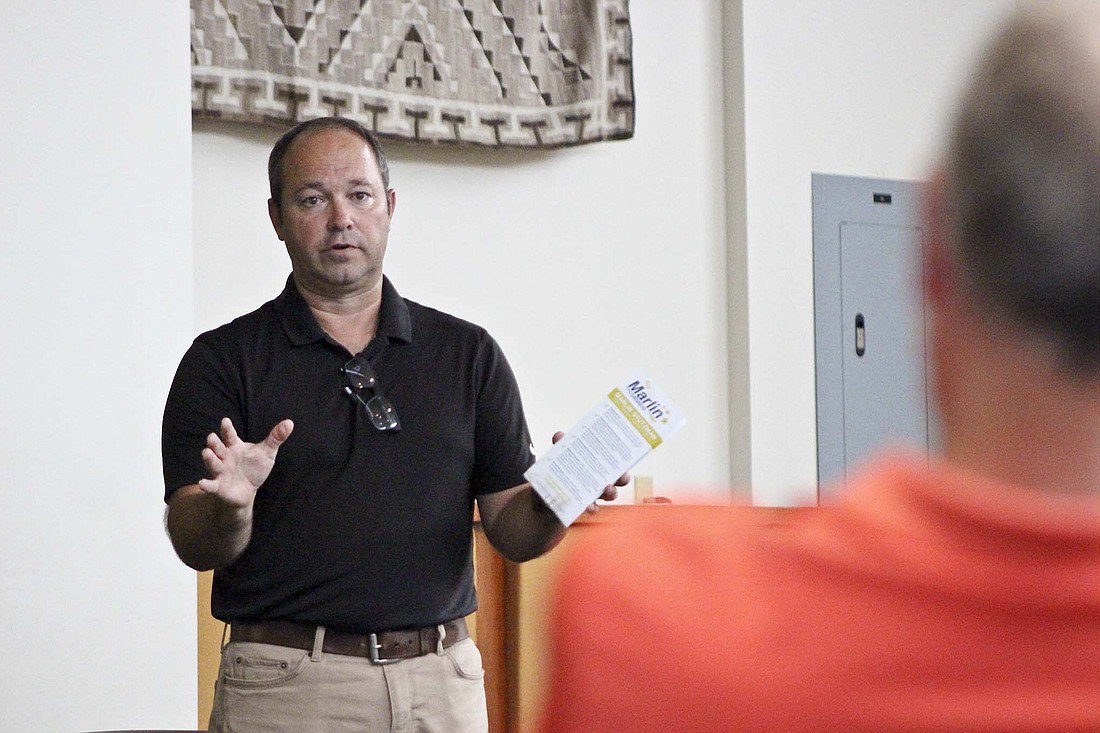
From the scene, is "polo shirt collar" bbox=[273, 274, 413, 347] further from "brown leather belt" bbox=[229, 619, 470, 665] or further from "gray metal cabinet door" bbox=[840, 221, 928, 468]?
"gray metal cabinet door" bbox=[840, 221, 928, 468]

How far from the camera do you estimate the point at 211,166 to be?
363 cm

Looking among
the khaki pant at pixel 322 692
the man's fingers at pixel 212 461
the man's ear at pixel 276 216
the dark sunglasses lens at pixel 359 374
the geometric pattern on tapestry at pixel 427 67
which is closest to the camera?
the man's fingers at pixel 212 461

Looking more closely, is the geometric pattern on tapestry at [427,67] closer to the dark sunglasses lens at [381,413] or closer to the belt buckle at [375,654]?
the dark sunglasses lens at [381,413]

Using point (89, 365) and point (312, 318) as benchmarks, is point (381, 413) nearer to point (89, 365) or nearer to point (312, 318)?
point (312, 318)

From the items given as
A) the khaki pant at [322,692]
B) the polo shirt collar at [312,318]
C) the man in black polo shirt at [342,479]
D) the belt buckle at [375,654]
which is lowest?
the khaki pant at [322,692]

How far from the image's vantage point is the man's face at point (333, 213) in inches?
82.1

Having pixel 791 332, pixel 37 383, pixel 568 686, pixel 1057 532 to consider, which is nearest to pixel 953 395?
pixel 1057 532

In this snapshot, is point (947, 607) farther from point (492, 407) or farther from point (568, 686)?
point (492, 407)

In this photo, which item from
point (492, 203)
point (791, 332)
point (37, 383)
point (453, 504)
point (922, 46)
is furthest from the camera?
point (922, 46)

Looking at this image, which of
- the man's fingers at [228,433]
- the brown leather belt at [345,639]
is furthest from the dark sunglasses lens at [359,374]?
the brown leather belt at [345,639]

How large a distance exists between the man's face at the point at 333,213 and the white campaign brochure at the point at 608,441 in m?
0.51

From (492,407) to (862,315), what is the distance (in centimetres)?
272

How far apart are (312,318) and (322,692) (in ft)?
1.95

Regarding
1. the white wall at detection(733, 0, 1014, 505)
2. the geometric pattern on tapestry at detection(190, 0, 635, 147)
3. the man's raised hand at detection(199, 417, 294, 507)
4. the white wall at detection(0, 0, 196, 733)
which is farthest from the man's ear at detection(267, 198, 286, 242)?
the white wall at detection(733, 0, 1014, 505)
